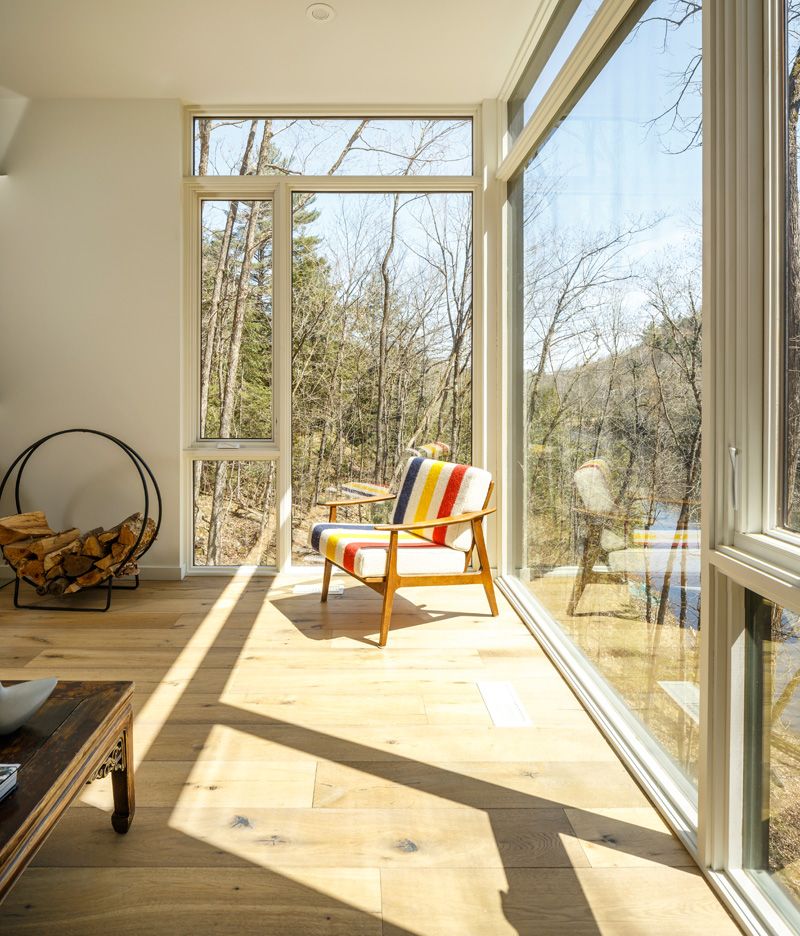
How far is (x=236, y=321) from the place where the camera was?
14.6 ft

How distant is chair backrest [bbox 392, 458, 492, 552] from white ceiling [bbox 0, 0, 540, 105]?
212 centimetres

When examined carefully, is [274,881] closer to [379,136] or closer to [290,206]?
[290,206]

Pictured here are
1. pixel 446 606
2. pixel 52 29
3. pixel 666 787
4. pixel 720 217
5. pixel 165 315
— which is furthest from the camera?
pixel 165 315

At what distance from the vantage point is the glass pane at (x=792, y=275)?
1.39 meters

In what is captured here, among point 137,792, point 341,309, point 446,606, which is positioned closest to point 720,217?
point 137,792

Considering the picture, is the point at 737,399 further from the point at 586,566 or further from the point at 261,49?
the point at 261,49

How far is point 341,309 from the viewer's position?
173 inches

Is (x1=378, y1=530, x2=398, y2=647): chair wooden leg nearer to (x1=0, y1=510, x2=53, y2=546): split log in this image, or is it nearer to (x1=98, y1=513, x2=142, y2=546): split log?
(x1=98, y1=513, x2=142, y2=546): split log

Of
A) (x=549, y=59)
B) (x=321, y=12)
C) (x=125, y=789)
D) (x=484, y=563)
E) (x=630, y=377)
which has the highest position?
(x=321, y=12)

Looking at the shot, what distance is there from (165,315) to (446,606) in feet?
7.82

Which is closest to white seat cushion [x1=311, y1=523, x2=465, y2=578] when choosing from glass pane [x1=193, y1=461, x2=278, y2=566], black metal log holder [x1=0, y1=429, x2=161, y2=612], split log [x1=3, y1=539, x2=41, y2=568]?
glass pane [x1=193, y1=461, x2=278, y2=566]

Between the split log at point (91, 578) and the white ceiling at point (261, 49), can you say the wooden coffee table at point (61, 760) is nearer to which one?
the split log at point (91, 578)

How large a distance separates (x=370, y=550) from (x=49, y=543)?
6.16 feet

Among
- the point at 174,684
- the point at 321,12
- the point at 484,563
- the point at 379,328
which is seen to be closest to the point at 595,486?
the point at 484,563
